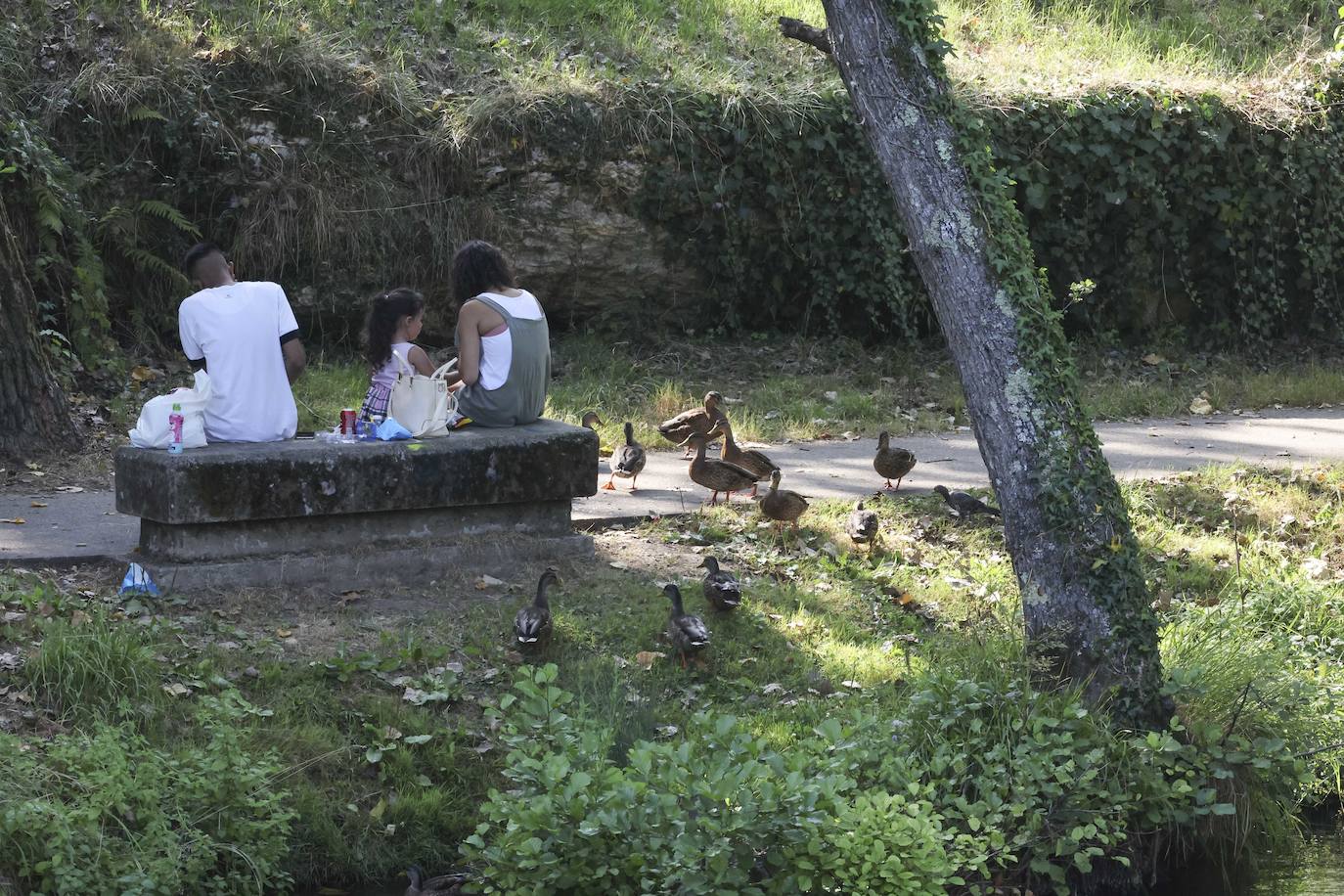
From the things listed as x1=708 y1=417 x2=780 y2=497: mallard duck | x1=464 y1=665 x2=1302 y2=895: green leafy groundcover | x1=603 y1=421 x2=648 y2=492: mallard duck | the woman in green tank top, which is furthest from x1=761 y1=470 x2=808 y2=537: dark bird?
x1=464 y1=665 x2=1302 y2=895: green leafy groundcover

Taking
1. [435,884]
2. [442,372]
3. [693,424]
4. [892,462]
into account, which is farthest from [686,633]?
[693,424]

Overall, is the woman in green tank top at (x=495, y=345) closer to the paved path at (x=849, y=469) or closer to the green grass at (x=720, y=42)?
the paved path at (x=849, y=469)

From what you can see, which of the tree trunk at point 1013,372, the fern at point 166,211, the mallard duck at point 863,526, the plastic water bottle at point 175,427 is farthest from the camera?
the fern at point 166,211

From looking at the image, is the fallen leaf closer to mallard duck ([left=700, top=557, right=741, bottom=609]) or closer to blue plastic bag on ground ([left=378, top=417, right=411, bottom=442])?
mallard duck ([left=700, top=557, right=741, bottom=609])

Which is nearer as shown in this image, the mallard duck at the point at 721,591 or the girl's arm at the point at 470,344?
the mallard duck at the point at 721,591

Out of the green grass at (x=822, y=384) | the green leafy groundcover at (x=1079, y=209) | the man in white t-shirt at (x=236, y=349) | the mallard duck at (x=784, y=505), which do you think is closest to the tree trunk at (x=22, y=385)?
the green grass at (x=822, y=384)

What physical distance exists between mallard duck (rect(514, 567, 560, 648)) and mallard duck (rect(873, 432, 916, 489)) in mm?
3617

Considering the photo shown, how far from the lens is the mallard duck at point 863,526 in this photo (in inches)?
380

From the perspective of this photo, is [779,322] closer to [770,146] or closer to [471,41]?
[770,146]

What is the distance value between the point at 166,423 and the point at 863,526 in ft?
14.7

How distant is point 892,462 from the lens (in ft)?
35.3

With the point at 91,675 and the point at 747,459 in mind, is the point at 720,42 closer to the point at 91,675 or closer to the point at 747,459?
the point at 747,459

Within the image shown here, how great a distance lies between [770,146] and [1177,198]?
5.07m

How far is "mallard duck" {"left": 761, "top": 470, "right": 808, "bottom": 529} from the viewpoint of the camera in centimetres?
981
